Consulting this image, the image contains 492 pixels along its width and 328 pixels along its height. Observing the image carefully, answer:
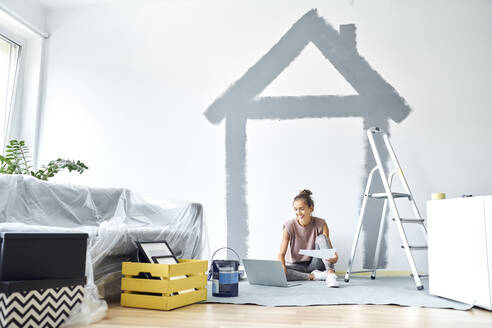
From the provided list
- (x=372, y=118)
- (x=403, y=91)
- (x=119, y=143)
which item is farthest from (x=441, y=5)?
(x=119, y=143)

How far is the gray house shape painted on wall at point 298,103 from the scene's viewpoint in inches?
134

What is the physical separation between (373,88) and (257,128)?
96cm

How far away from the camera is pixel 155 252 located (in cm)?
219

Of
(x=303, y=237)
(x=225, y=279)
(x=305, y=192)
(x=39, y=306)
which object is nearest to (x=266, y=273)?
(x=225, y=279)

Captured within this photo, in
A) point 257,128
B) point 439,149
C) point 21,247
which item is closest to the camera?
point 21,247

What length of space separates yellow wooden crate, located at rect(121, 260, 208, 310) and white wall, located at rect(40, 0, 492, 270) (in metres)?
1.34

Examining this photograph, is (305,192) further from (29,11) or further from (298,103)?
(29,11)

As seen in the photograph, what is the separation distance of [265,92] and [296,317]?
217 cm

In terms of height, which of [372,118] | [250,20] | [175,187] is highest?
[250,20]

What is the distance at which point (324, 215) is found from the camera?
3357 mm

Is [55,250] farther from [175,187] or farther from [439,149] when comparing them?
[439,149]

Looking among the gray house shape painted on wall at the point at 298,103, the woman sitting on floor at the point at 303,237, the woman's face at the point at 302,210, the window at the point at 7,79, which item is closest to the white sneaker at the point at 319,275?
the woman sitting on floor at the point at 303,237

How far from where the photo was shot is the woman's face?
124 inches

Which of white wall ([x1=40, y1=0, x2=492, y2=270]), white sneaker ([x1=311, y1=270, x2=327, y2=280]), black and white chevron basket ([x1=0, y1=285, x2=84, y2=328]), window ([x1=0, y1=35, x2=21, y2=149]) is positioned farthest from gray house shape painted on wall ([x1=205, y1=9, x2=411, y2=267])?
black and white chevron basket ([x1=0, y1=285, x2=84, y2=328])
